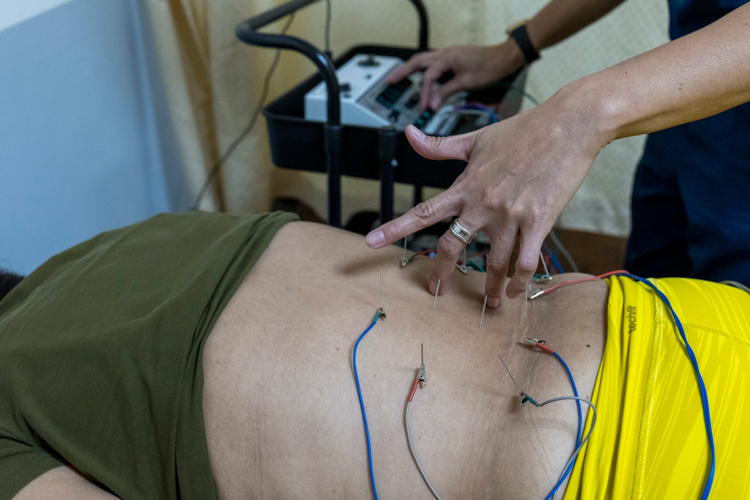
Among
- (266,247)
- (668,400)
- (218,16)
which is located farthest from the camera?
(218,16)

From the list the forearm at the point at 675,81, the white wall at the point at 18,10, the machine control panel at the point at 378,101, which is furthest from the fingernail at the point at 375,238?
the white wall at the point at 18,10

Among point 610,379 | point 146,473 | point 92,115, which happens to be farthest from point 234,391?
point 92,115

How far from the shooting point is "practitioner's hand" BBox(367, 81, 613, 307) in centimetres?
74

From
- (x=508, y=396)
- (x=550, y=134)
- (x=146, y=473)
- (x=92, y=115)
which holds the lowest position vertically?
(x=146, y=473)

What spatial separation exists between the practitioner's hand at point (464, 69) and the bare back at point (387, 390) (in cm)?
73

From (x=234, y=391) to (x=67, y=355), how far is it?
24 cm

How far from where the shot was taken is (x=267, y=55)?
213cm

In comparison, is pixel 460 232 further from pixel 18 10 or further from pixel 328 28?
pixel 328 28

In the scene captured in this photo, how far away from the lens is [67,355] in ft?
2.62

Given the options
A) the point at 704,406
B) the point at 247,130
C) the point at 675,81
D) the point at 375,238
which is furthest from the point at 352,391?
the point at 247,130

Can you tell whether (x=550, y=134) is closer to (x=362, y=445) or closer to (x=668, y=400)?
(x=668, y=400)

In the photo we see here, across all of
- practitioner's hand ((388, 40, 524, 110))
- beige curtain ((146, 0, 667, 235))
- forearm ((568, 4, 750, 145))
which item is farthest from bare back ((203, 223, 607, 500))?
beige curtain ((146, 0, 667, 235))

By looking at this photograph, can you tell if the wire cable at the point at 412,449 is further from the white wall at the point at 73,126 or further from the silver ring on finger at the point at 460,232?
the white wall at the point at 73,126

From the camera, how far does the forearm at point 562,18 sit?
1297 millimetres
